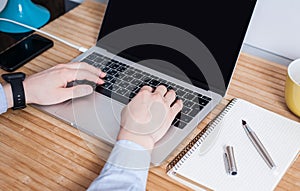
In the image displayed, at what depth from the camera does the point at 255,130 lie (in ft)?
2.83

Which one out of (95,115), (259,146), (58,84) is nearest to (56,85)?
(58,84)

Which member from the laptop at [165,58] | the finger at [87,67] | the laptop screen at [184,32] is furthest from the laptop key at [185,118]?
the finger at [87,67]

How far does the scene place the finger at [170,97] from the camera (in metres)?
0.88

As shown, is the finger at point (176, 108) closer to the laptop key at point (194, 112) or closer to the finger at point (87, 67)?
the laptop key at point (194, 112)

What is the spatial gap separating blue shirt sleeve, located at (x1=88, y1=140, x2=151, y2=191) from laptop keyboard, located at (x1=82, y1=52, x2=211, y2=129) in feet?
0.40

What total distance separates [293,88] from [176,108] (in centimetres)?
24

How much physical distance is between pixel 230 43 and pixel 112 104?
0.28 metres

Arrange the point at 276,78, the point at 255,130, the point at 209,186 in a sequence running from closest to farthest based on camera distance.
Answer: the point at 209,186 < the point at 255,130 < the point at 276,78

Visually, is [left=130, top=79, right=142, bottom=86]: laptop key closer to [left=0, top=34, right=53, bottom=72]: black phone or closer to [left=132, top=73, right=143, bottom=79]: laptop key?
[left=132, top=73, right=143, bottom=79]: laptop key

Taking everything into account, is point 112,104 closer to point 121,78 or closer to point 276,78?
point 121,78

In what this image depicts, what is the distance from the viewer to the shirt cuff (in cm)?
75

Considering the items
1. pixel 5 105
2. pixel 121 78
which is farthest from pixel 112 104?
pixel 5 105

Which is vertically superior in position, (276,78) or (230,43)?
(230,43)

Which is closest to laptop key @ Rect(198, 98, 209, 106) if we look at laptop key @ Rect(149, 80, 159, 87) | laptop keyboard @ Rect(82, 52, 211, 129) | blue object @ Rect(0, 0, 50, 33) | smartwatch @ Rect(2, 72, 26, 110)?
laptop keyboard @ Rect(82, 52, 211, 129)
